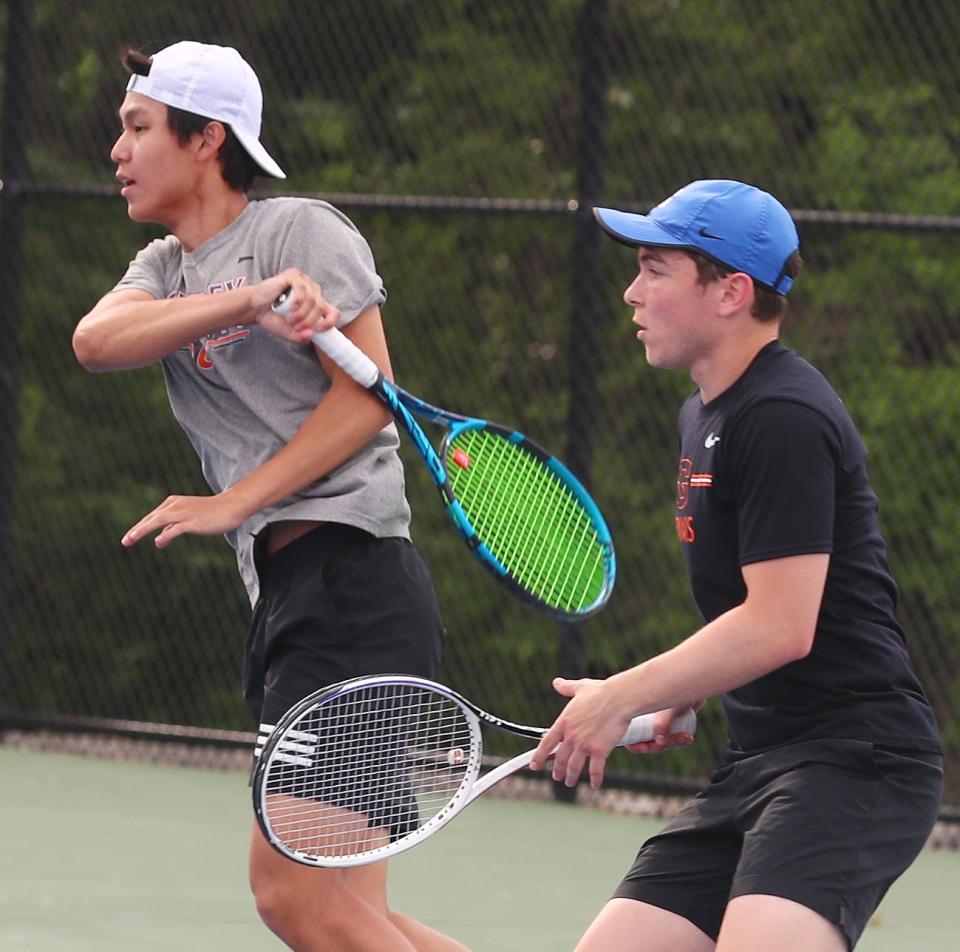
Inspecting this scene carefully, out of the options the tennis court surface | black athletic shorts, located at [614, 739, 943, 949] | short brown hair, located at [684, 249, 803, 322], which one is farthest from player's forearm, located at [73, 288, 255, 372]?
the tennis court surface

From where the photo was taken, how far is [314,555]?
3.30m

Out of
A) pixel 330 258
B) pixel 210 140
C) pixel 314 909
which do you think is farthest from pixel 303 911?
pixel 210 140

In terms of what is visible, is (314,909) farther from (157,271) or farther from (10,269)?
(10,269)

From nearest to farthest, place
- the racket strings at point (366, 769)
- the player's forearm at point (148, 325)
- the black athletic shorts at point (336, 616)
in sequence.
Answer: the racket strings at point (366, 769) → the player's forearm at point (148, 325) → the black athletic shorts at point (336, 616)

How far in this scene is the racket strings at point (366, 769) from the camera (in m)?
2.95

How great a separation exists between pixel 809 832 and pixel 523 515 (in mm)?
971

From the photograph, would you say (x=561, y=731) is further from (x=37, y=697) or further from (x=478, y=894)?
(x=37, y=697)

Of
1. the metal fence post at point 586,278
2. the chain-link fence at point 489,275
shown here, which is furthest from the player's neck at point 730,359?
the chain-link fence at point 489,275

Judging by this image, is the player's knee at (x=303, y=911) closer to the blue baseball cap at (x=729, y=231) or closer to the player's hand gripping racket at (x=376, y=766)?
the player's hand gripping racket at (x=376, y=766)

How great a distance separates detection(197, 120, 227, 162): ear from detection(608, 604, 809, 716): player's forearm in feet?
3.98

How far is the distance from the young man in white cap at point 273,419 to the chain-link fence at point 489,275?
3599mm

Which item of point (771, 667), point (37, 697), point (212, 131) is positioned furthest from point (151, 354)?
point (37, 697)

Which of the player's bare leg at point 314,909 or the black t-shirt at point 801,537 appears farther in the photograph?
the player's bare leg at point 314,909

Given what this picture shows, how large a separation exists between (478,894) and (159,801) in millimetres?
1429
